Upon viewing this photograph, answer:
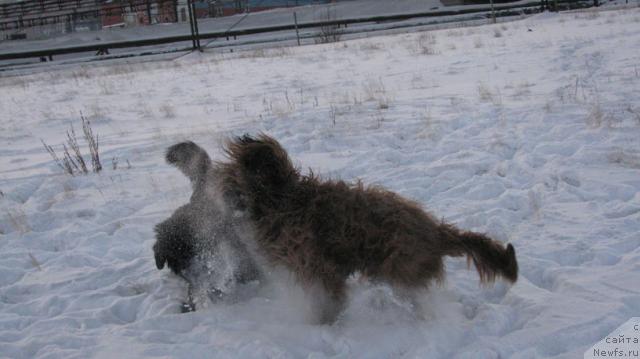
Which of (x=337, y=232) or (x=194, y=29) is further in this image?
(x=194, y=29)

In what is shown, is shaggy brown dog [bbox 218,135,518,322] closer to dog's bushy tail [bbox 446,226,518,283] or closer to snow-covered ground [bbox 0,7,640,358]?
dog's bushy tail [bbox 446,226,518,283]

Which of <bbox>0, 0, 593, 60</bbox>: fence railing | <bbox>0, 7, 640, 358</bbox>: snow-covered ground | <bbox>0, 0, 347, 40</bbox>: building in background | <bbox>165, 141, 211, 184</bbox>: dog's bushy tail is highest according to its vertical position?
<bbox>0, 0, 347, 40</bbox>: building in background

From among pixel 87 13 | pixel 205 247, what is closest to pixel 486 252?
pixel 205 247

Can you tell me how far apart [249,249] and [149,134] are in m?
5.74

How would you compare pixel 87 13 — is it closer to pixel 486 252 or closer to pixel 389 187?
pixel 389 187

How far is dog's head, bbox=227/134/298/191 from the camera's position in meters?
3.48

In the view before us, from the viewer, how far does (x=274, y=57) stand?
18656 millimetres

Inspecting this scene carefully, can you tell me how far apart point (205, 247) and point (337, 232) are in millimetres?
1132

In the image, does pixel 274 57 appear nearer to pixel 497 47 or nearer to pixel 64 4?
pixel 497 47

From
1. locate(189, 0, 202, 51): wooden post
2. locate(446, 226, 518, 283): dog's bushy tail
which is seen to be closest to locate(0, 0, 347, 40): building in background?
locate(189, 0, 202, 51): wooden post

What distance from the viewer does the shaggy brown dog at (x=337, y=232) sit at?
330 centimetres

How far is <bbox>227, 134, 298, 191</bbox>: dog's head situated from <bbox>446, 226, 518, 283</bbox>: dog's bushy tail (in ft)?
3.51

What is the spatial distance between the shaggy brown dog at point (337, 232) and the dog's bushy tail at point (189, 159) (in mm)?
733

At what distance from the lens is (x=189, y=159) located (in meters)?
4.37
